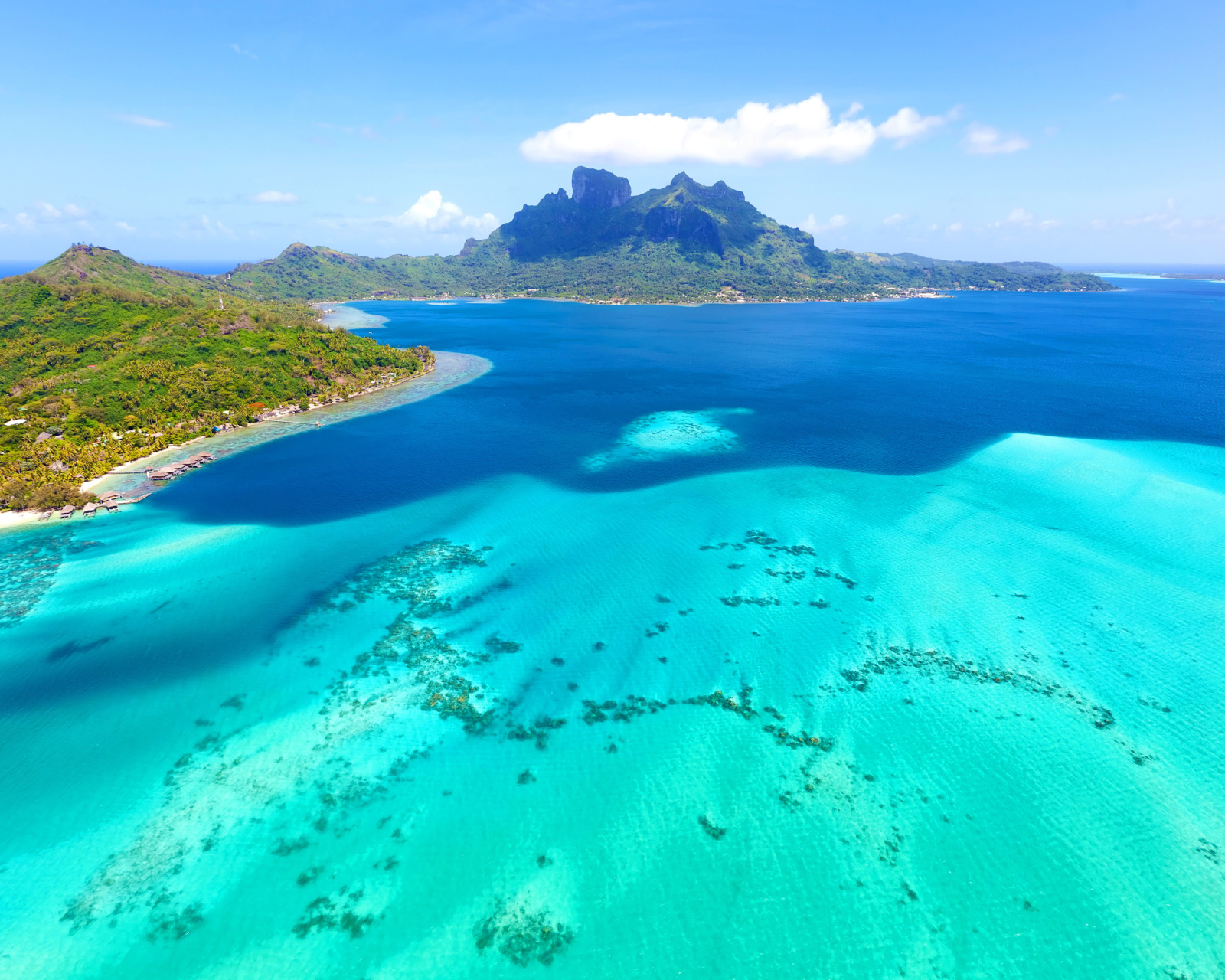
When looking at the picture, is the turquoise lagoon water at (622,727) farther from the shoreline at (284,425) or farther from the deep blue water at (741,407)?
the shoreline at (284,425)

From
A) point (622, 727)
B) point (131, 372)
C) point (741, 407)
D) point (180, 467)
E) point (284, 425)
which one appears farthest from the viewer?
point (741, 407)

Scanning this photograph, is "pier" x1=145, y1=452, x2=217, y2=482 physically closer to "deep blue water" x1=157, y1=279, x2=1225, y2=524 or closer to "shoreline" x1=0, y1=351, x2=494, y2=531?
"shoreline" x1=0, y1=351, x2=494, y2=531

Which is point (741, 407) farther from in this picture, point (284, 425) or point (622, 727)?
point (284, 425)

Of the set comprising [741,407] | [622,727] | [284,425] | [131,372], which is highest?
[131,372]

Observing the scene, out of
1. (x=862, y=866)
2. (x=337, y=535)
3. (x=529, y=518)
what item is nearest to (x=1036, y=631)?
(x=862, y=866)

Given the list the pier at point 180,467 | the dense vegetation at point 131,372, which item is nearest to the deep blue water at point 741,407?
the pier at point 180,467

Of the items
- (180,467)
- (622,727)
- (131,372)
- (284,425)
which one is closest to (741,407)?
(622,727)
